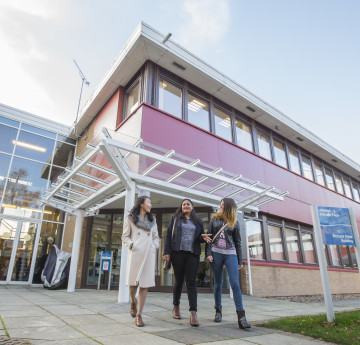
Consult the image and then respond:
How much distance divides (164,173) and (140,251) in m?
3.34

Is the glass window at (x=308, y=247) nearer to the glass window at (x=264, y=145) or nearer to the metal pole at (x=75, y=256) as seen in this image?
the glass window at (x=264, y=145)

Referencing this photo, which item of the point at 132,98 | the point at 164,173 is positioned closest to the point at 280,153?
the point at 132,98

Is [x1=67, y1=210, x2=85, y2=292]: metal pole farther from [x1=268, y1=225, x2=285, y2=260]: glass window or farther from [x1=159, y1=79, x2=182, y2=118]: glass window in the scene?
[x1=268, y1=225, x2=285, y2=260]: glass window

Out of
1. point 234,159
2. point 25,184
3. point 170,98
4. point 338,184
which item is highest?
point 170,98

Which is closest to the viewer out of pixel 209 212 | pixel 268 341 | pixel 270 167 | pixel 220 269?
pixel 268 341

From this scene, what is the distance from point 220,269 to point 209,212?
4.98 m

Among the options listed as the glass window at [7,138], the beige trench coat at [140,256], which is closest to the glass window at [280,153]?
the beige trench coat at [140,256]

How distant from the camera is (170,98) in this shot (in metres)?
8.76

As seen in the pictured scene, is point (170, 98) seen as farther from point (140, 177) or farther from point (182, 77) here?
point (140, 177)

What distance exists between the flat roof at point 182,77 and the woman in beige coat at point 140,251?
19.5 feet

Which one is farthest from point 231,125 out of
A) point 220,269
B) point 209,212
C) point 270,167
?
point 220,269

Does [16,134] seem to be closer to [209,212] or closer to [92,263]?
[92,263]

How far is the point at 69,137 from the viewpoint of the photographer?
12656 millimetres

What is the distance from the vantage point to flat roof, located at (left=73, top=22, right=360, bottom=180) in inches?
311
